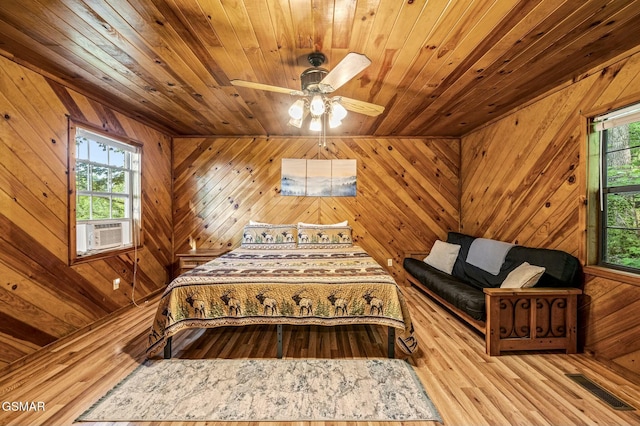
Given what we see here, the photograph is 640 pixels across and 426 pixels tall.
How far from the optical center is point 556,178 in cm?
262

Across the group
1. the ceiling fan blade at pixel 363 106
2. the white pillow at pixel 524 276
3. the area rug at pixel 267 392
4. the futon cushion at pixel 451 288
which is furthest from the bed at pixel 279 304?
the ceiling fan blade at pixel 363 106

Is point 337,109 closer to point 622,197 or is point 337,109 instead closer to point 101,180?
point 622,197

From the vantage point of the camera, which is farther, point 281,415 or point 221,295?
point 221,295

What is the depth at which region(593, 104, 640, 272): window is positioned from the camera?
6.82 ft

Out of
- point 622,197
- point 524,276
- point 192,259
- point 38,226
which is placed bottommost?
point 192,259

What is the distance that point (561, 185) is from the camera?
2.57 m

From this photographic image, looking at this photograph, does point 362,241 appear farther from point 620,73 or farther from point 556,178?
point 620,73

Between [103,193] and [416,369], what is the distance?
3.67 metres

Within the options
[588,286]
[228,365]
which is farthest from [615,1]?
[228,365]

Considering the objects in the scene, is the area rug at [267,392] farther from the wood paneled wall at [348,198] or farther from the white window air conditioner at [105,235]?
the wood paneled wall at [348,198]

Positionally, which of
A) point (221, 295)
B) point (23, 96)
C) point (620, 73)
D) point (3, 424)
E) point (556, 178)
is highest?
point (620, 73)

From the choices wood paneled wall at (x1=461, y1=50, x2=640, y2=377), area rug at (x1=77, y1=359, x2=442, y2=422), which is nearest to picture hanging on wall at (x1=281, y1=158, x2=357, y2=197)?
wood paneled wall at (x1=461, y1=50, x2=640, y2=377)

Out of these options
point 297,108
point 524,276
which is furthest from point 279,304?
point 524,276

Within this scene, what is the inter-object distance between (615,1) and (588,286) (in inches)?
80.5
